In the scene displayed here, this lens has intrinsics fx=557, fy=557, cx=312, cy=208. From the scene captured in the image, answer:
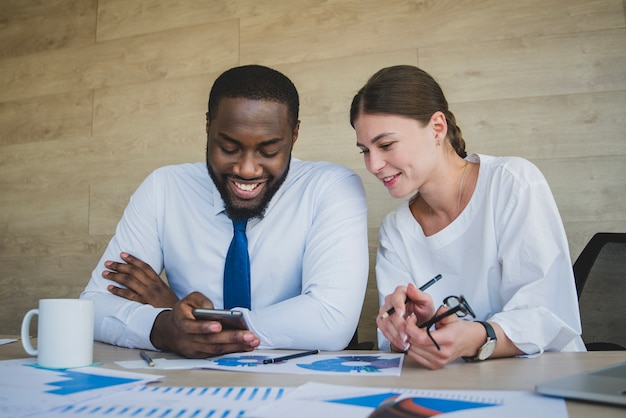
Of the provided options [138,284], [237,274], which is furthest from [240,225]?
[138,284]

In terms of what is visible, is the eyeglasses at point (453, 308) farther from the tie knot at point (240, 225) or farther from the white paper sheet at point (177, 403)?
the tie knot at point (240, 225)

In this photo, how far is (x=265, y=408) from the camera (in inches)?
24.9

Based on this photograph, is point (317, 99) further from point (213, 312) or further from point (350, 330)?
point (213, 312)

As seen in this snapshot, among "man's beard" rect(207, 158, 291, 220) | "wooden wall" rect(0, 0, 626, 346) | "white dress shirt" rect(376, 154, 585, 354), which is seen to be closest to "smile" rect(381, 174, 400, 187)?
"white dress shirt" rect(376, 154, 585, 354)

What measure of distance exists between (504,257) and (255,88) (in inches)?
32.7

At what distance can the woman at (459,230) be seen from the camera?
3.87ft

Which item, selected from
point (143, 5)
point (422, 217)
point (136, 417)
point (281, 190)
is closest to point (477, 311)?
point (422, 217)

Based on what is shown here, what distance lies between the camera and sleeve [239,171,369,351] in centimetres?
127

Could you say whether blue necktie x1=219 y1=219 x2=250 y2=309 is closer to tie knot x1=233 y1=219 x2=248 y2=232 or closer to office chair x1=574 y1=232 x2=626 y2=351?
tie knot x1=233 y1=219 x2=248 y2=232

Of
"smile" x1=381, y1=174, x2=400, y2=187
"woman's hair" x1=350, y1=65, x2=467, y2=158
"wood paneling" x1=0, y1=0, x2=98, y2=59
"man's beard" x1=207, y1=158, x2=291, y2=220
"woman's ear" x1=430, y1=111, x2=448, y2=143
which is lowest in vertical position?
"man's beard" x1=207, y1=158, x2=291, y2=220

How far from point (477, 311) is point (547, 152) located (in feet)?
3.44

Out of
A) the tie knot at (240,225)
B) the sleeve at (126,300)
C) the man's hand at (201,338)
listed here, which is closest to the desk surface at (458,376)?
the man's hand at (201,338)

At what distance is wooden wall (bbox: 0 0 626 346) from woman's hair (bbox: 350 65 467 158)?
2.55ft

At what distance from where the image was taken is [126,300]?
1.45m
